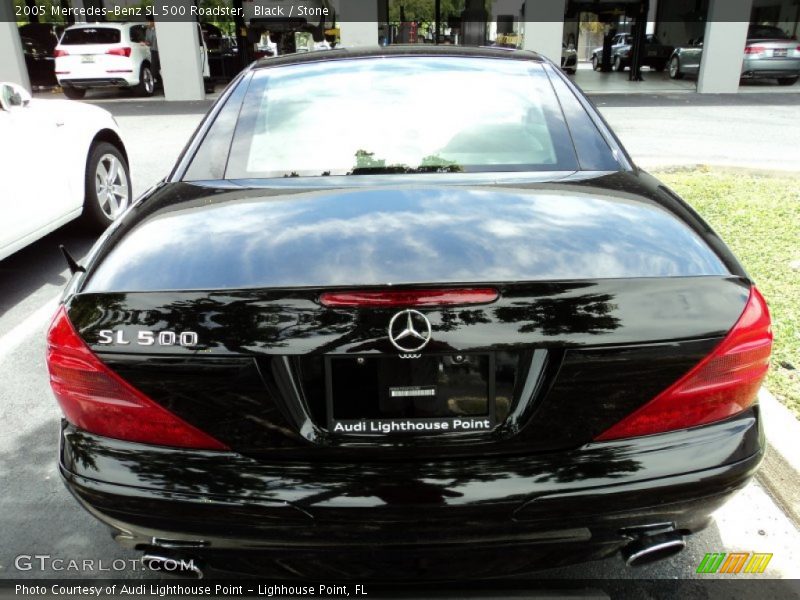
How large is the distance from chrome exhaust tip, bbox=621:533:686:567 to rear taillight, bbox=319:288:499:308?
0.73 m

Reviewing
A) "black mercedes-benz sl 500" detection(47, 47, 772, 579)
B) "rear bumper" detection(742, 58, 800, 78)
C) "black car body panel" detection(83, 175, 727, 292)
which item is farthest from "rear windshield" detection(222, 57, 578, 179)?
"rear bumper" detection(742, 58, 800, 78)

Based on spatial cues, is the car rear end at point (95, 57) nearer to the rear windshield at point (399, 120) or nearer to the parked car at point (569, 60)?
the parked car at point (569, 60)

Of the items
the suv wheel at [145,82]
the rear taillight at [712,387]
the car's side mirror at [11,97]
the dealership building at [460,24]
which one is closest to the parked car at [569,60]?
the dealership building at [460,24]

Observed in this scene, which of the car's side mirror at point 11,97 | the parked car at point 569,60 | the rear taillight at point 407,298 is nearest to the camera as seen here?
the rear taillight at point 407,298

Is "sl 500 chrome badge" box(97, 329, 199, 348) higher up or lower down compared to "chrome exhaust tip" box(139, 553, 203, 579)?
higher up

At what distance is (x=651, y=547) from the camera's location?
1683 millimetres

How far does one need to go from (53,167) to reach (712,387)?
192 inches

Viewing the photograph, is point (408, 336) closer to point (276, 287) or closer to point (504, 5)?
point (276, 287)

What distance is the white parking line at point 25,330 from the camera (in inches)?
161

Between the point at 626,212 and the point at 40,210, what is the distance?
4.35 metres

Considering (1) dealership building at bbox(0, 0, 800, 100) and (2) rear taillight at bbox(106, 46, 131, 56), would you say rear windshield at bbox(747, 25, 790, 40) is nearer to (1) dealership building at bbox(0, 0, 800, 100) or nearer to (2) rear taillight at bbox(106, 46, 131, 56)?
(1) dealership building at bbox(0, 0, 800, 100)

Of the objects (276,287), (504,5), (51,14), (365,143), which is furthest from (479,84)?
(51,14)

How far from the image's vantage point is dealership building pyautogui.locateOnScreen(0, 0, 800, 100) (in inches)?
682

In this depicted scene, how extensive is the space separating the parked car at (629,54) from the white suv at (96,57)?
16238mm
